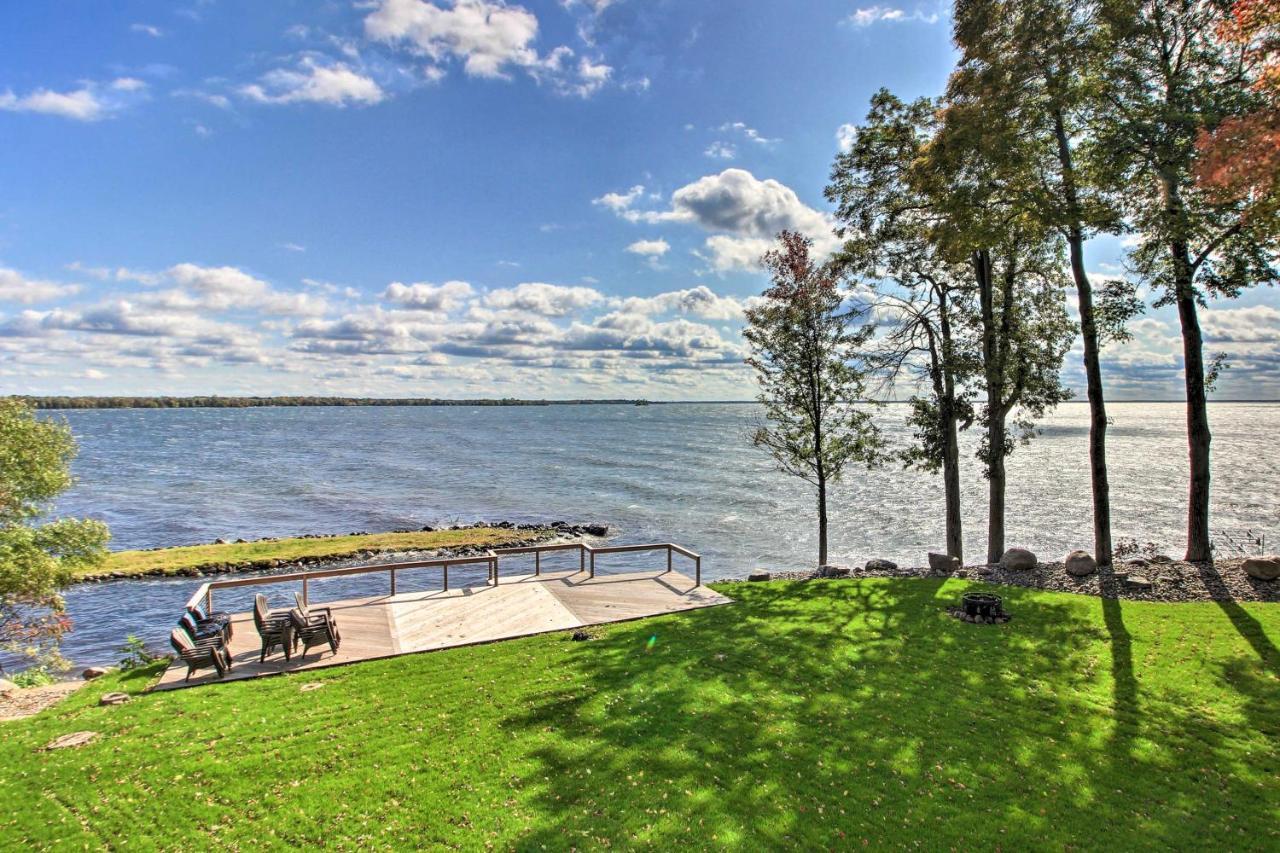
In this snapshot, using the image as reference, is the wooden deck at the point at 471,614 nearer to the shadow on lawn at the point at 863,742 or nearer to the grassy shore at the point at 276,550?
the shadow on lawn at the point at 863,742

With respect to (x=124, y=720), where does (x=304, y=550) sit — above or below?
below

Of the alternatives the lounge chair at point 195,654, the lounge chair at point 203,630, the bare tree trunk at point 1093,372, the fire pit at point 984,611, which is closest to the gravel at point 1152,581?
the bare tree trunk at point 1093,372

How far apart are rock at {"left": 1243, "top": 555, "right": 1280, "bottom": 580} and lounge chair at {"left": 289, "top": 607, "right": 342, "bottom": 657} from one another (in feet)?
63.2

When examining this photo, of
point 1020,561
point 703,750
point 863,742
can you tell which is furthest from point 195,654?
point 1020,561

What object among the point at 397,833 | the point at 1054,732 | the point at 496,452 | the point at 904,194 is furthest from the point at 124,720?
the point at 496,452

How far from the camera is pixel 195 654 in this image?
32.8ft

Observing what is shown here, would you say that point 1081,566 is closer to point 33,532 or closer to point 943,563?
point 943,563

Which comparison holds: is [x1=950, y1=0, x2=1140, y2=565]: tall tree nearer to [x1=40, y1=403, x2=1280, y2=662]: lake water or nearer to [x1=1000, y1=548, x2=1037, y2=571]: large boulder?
[x1=1000, y1=548, x2=1037, y2=571]: large boulder

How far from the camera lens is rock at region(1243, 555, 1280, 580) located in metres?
13.8

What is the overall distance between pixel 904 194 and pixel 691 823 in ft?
58.0

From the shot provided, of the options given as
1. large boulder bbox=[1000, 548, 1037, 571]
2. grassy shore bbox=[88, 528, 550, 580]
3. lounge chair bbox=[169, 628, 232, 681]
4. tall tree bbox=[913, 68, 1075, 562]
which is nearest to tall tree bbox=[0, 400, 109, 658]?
lounge chair bbox=[169, 628, 232, 681]

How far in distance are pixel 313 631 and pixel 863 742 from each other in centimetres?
884

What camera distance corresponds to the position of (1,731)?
8414 millimetres

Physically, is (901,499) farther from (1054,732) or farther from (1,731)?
(1,731)
